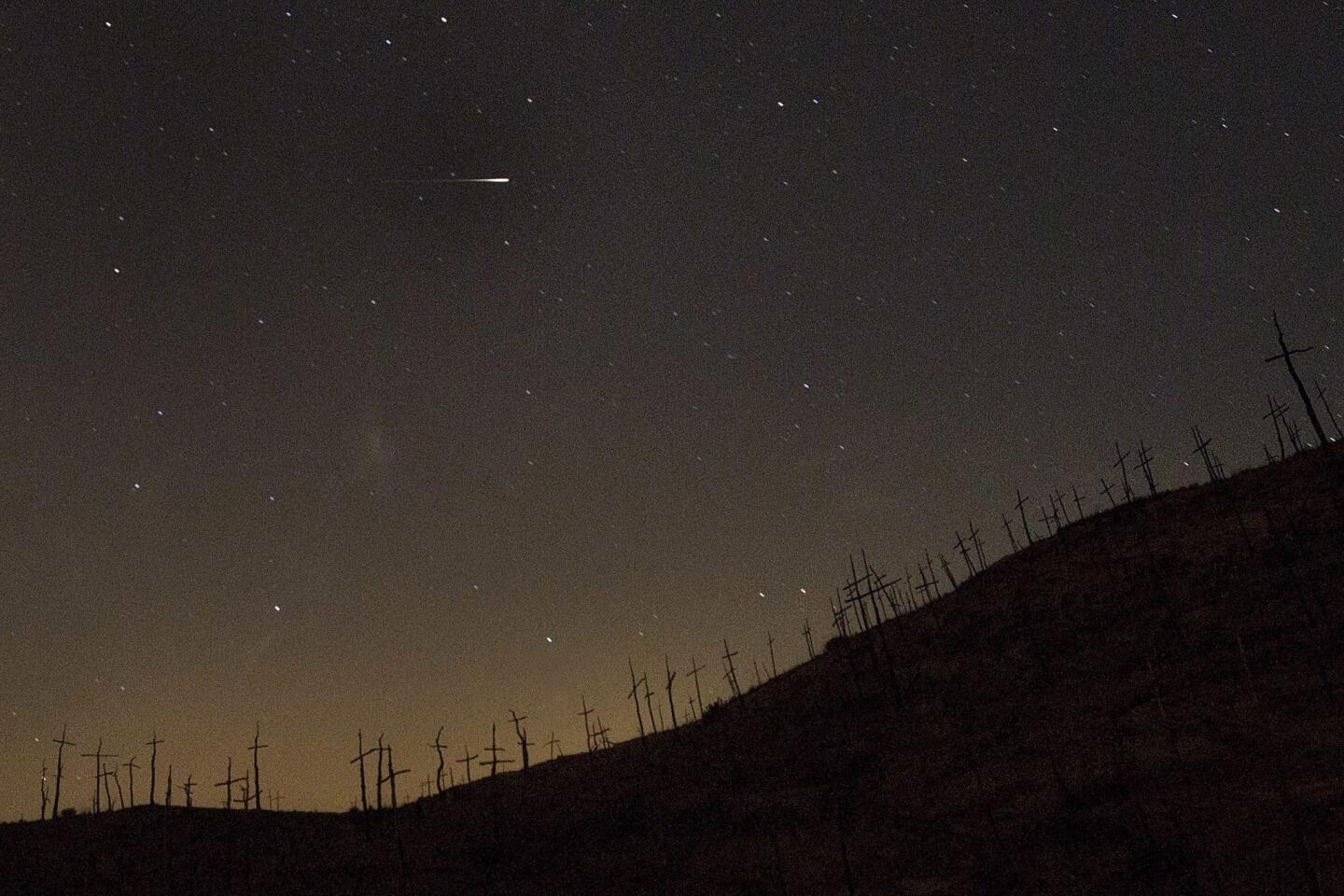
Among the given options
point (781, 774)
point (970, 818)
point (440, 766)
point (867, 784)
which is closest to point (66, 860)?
point (440, 766)

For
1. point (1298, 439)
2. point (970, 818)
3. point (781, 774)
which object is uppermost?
point (1298, 439)

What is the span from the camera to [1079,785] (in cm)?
3234

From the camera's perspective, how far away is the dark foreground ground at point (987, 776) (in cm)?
2859

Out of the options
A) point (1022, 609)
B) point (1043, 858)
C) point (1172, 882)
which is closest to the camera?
point (1172, 882)

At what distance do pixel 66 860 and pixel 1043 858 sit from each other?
139 ft

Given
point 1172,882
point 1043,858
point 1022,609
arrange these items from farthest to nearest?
point 1022,609 → point 1043,858 → point 1172,882

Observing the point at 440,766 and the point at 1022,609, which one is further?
the point at 440,766

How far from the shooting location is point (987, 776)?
35781mm

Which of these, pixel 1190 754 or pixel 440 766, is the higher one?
pixel 440 766

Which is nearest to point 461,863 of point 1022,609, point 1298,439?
point 1022,609

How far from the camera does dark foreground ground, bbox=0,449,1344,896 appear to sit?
28.6 m

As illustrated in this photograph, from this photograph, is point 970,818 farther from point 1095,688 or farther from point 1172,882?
point 1095,688

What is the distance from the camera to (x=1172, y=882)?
25.0m

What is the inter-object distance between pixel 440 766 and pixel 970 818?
138 ft
